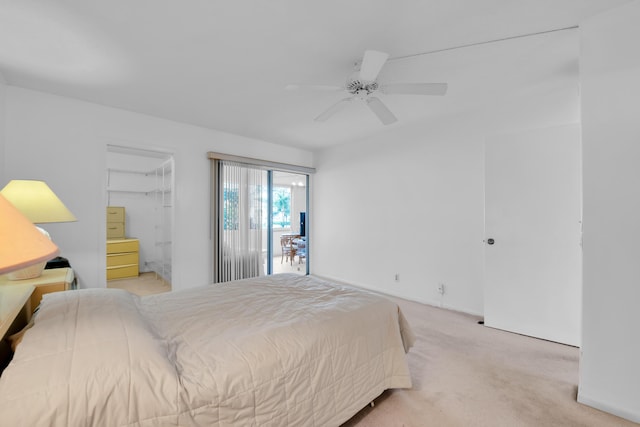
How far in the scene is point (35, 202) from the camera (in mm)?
1927

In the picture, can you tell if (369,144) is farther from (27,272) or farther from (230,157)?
(27,272)

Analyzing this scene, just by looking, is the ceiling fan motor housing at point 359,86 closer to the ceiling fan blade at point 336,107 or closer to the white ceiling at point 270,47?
the ceiling fan blade at point 336,107

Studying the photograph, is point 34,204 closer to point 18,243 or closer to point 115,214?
point 18,243

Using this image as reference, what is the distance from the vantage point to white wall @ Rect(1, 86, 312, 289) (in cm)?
271

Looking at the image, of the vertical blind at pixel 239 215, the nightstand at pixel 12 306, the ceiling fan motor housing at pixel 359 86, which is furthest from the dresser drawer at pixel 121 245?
the ceiling fan motor housing at pixel 359 86

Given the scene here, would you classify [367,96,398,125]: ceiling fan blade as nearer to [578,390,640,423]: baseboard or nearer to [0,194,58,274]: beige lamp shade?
[0,194,58,274]: beige lamp shade

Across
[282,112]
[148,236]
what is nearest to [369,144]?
[282,112]

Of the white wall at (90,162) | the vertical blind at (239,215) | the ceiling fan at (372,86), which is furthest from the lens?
the vertical blind at (239,215)

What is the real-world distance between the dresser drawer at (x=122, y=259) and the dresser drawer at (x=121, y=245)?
7 cm

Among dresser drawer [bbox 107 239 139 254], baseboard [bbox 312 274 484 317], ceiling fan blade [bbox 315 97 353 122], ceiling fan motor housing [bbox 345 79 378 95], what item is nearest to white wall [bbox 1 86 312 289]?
dresser drawer [bbox 107 239 139 254]

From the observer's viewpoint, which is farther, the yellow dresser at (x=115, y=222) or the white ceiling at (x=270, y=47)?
the yellow dresser at (x=115, y=222)

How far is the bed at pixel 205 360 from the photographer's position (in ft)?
2.76

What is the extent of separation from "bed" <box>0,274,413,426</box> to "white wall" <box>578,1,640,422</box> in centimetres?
117

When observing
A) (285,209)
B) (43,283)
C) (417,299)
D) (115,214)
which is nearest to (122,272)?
(115,214)
